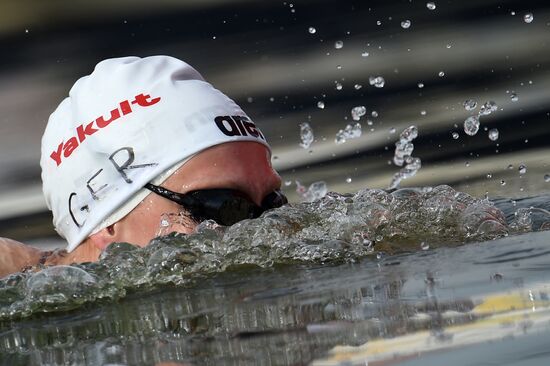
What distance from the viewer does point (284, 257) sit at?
2.76 meters

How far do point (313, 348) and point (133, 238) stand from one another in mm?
A: 1726

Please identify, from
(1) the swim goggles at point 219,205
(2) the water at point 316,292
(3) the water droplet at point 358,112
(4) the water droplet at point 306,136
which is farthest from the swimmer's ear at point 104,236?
(3) the water droplet at point 358,112

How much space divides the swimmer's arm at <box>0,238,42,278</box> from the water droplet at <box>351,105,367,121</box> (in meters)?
2.20

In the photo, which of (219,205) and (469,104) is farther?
(469,104)

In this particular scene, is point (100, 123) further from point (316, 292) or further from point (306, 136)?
point (306, 136)

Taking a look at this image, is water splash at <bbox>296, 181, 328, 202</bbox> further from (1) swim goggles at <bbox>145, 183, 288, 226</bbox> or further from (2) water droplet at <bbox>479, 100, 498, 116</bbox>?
(1) swim goggles at <bbox>145, 183, 288, 226</bbox>

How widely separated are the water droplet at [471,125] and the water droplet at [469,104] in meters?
0.07

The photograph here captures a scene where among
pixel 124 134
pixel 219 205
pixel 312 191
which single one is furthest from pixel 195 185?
pixel 312 191

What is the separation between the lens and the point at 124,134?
131 inches

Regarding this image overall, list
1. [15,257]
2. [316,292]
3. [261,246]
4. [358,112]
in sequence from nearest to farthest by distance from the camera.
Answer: [316,292] → [261,246] → [15,257] → [358,112]

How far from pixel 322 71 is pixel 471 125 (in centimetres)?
80

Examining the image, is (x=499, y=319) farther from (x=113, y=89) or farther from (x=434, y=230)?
(x=113, y=89)

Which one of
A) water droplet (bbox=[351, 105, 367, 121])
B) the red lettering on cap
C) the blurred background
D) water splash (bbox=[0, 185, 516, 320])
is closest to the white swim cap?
the red lettering on cap

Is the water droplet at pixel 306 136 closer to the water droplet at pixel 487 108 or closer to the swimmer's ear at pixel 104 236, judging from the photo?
the water droplet at pixel 487 108
